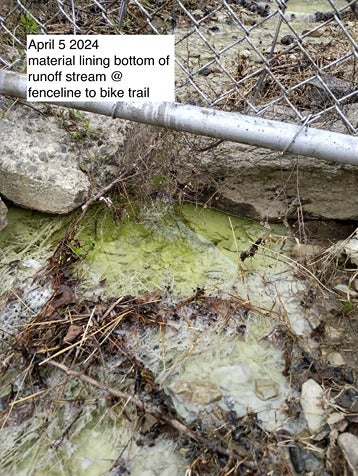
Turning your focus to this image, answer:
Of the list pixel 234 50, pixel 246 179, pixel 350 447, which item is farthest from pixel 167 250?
pixel 234 50

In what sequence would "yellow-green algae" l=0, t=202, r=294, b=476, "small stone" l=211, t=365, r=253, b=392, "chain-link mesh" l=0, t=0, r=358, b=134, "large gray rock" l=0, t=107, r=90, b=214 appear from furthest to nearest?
1. "chain-link mesh" l=0, t=0, r=358, b=134
2. "large gray rock" l=0, t=107, r=90, b=214
3. "small stone" l=211, t=365, r=253, b=392
4. "yellow-green algae" l=0, t=202, r=294, b=476

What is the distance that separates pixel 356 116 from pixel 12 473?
1.85 meters

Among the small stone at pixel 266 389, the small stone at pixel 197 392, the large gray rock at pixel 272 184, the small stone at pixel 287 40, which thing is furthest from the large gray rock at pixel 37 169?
the small stone at pixel 287 40

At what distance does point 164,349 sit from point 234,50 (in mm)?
2005

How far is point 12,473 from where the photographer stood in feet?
4.58

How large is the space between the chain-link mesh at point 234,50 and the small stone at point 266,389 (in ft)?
2.78

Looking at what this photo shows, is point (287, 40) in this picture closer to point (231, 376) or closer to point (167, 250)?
point (167, 250)

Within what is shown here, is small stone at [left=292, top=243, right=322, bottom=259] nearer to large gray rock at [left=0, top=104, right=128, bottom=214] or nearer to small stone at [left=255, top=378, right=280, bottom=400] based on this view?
small stone at [left=255, top=378, right=280, bottom=400]

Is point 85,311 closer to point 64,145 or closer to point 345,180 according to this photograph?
point 64,145

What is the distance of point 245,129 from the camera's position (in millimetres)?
1393

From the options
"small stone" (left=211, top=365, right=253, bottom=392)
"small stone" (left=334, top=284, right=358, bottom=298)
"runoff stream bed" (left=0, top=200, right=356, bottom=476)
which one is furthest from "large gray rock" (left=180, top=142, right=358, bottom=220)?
"small stone" (left=211, top=365, right=253, bottom=392)

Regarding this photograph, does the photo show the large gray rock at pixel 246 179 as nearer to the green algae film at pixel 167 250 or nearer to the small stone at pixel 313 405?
the green algae film at pixel 167 250

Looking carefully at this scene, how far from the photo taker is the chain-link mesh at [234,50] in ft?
6.80

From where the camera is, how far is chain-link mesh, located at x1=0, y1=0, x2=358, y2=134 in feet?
6.80
